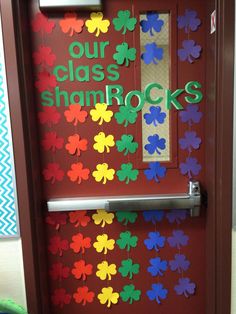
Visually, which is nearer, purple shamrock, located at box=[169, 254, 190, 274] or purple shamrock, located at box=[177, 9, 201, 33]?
purple shamrock, located at box=[177, 9, 201, 33]

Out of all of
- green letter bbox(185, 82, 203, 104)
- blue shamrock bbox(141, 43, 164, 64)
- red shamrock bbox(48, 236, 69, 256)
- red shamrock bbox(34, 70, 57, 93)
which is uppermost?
blue shamrock bbox(141, 43, 164, 64)

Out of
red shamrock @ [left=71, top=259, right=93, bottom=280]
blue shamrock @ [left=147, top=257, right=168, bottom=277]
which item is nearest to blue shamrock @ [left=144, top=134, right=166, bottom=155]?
blue shamrock @ [left=147, top=257, right=168, bottom=277]

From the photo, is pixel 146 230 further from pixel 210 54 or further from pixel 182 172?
pixel 210 54

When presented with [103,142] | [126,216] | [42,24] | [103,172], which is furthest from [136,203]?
[42,24]

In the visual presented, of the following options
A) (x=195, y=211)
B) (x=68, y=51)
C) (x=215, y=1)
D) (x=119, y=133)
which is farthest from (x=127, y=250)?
(x=215, y=1)

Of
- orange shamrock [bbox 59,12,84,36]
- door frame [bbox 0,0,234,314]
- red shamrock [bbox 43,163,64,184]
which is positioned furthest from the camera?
red shamrock [bbox 43,163,64,184]

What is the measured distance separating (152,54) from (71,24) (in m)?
0.37

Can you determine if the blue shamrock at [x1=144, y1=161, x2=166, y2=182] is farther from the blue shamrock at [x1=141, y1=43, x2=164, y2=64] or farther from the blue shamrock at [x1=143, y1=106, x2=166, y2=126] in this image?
the blue shamrock at [x1=141, y1=43, x2=164, y2=64]

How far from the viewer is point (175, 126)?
128 cm

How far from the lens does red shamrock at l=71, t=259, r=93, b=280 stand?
4.50ft

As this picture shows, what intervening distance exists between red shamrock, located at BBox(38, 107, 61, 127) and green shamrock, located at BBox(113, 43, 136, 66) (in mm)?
359

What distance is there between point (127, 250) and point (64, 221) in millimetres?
338

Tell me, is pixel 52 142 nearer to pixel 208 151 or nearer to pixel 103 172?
pixel 103 172

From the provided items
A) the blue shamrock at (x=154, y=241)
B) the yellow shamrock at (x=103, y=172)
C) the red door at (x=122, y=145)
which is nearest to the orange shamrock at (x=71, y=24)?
the red door at (x=122, y=145)
